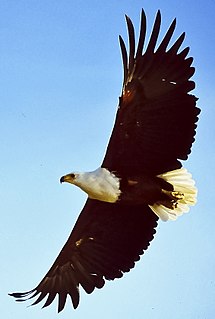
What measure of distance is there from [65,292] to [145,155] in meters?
2.09

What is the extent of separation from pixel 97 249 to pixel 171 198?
4.25 ft

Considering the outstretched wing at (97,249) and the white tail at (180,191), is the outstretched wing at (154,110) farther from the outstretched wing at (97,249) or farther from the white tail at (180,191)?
the outstretched wing at (97,249)

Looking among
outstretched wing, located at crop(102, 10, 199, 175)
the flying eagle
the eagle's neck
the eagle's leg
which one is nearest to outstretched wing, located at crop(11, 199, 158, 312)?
the flying eagle

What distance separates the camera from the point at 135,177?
8906 millimetres

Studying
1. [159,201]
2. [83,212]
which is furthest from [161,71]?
[83,212]

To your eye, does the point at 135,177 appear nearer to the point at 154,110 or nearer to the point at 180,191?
the point at 180,191

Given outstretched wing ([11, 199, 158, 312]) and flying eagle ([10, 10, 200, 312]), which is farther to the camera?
outstretched wing ([11, 199, 158, 312])

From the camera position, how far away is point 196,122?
27.5 feet

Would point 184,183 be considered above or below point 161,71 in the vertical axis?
below

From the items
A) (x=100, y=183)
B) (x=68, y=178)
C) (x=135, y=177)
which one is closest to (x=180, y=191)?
(x=135, y=177)

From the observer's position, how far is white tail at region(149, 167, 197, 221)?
8.88 meters

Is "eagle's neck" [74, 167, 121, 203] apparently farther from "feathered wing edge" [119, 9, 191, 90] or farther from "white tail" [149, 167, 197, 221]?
"feathered wing edge" [119, 9, 191, 90]

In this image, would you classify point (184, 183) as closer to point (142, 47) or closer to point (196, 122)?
point (196, 122)

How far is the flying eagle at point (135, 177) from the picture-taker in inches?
331
